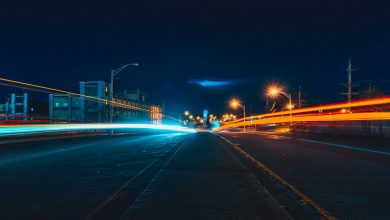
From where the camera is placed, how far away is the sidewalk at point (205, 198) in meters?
7.57

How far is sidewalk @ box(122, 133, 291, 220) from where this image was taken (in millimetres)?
7566

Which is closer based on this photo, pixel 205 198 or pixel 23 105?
pixel 205 198

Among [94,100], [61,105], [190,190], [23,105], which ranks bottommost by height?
[190,190]

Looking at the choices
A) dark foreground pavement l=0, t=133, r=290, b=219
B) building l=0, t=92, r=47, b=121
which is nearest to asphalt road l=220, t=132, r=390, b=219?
dark foreground pavement l=0, t=133, r=290, b=219

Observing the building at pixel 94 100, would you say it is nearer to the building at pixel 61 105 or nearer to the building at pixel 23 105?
the building at pixel 61 105

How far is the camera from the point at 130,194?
961 centimetres

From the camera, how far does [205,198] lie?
916 cm

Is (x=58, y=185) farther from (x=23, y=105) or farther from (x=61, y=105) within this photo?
(x=23, y=105)

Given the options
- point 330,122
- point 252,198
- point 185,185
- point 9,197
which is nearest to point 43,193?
point 9,197

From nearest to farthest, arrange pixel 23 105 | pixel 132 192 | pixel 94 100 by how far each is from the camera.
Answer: pixel 132 192 < pixel 94 100 < pixel 23 105

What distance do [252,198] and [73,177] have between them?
569 cm

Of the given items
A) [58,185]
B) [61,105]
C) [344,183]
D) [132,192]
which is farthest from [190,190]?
[61,105]

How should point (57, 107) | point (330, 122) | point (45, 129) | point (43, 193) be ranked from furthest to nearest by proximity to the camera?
point (57, 107) < point (330, 122) < point (45, 129) < point (43, 193)

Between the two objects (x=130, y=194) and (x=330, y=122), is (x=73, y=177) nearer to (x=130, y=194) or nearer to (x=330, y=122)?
(x=130, y=194)
